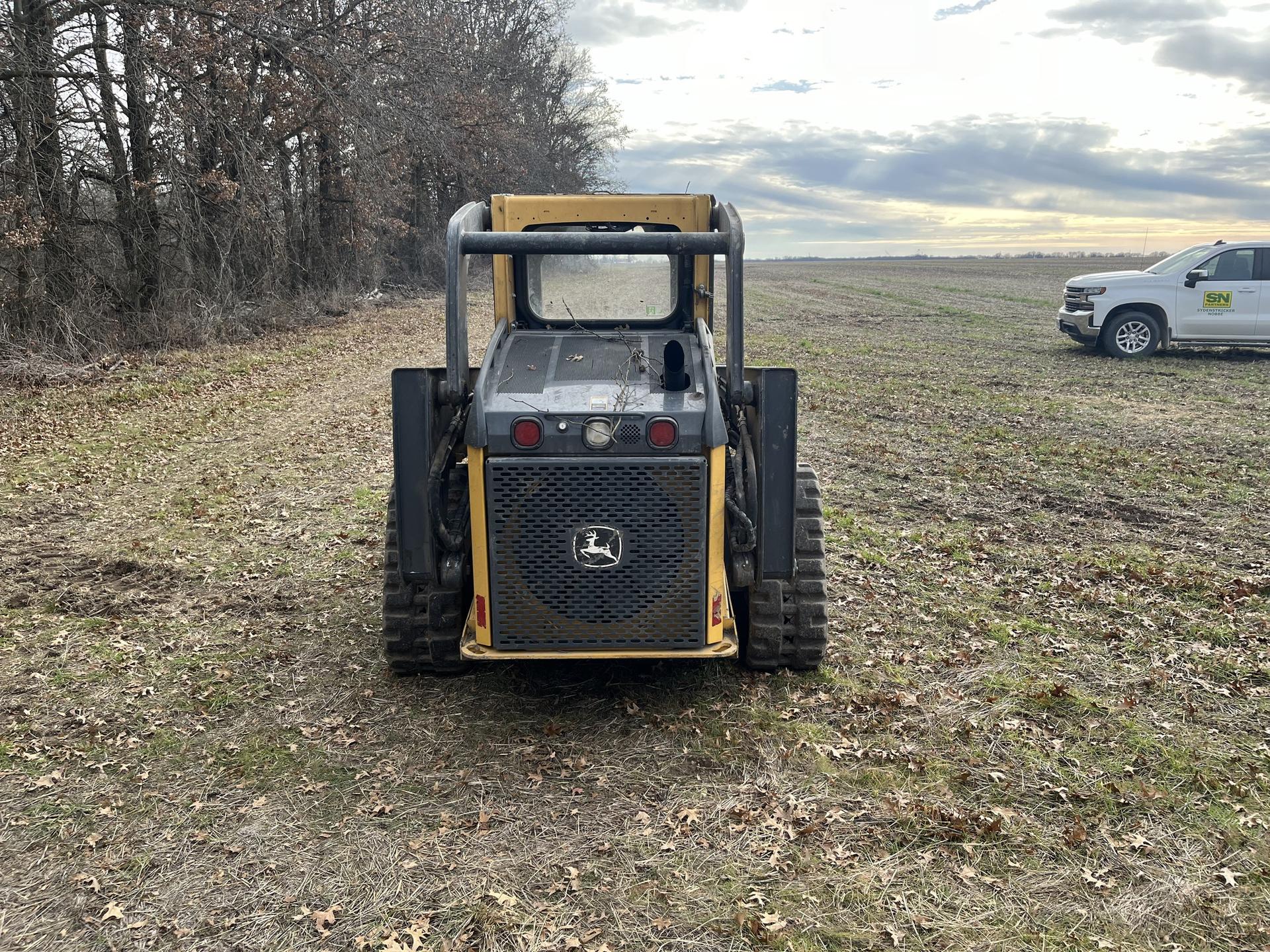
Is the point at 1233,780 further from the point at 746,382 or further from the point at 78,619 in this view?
the point at 78,619

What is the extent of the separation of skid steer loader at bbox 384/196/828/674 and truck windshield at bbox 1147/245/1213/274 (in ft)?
49.5

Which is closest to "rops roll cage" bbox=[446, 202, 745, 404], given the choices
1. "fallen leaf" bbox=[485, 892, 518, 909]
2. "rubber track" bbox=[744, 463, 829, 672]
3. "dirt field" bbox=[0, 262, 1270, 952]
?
"rubber track" bbox=[744, 463, 829, 672]

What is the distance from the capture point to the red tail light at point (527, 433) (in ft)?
15.2

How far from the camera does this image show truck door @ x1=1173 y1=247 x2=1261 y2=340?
56.6 feet

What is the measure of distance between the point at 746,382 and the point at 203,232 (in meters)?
16.0

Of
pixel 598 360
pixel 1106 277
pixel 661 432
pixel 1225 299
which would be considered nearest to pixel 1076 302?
pixel 1106 277

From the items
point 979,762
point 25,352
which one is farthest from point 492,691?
point 25,352

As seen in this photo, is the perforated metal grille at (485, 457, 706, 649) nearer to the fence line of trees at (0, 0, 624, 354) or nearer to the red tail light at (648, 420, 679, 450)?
the red tail light at (648, 420, 679, 450)

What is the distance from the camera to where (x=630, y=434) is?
15.3 ft

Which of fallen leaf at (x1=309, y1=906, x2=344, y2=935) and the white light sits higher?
the white light

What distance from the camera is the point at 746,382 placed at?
5113 millimetres

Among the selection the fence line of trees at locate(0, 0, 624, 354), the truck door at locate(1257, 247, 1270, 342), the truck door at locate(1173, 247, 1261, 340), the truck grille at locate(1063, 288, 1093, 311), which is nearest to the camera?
the fence line of trees at locate(0, 0, 624, 354)

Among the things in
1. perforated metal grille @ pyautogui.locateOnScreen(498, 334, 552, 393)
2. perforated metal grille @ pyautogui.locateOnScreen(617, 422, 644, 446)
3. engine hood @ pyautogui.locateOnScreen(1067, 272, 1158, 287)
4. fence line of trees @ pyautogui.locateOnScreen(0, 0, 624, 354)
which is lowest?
perforated metal grille @ pyautogui.locateOnScreen(617, 422, 644, 446)

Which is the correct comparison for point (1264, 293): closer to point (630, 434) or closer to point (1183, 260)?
point (1183, 260)
